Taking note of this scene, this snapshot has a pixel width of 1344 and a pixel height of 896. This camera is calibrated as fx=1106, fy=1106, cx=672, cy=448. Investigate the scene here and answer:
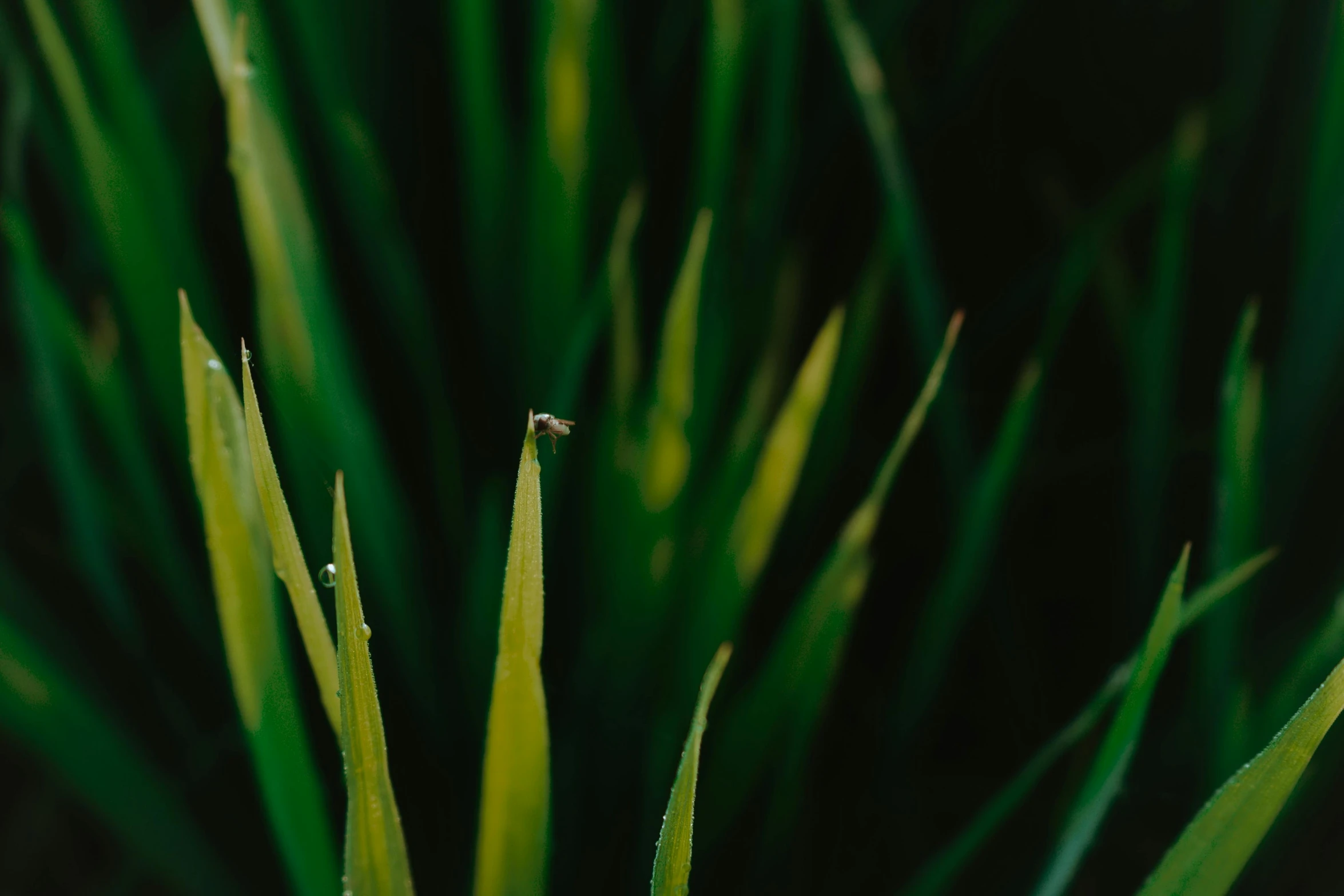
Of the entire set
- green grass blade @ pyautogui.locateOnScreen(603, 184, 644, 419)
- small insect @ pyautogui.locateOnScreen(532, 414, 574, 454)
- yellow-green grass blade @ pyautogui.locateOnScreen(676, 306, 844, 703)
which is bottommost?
yellow-green grass blade @ pyautogui.locateOnScreen(676, 306, 844, 703)

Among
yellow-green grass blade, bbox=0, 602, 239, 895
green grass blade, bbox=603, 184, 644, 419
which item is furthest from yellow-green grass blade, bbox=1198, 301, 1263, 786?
yellow-green grass blade, bbox=0, 602, 239, 895

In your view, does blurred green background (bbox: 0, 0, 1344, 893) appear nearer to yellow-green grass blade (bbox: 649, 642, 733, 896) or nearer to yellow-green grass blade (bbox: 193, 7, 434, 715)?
yellow-green grass blade (bbox: 193, 7, 434, 715)

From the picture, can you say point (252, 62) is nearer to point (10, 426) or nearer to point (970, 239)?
point (10, 426)

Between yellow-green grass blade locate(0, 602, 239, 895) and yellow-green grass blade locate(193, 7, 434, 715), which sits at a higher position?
yellow-green grass blade locate(193, 7, 434, 715)

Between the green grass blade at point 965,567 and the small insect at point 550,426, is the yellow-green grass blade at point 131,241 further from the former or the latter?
the green grass blade at point 965,567

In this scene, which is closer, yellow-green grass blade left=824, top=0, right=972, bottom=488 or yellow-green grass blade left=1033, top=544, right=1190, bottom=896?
yellow-green grass blade left=1033, top=544, right=1190, bottom=896

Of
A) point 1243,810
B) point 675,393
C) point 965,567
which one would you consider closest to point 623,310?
point 675,393

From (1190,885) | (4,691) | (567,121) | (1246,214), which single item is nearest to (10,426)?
(4,691)
